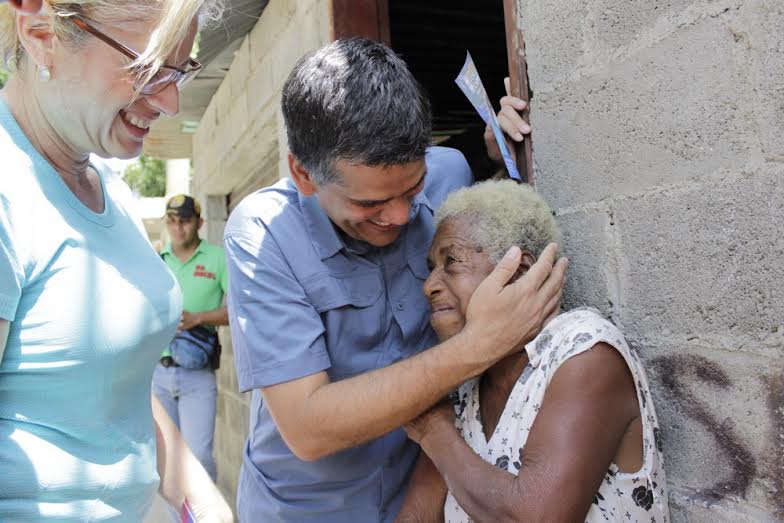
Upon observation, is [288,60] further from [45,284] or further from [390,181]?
[45,284]

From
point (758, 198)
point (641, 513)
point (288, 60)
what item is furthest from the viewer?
point (288, 60)

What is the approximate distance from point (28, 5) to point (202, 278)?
3.88m

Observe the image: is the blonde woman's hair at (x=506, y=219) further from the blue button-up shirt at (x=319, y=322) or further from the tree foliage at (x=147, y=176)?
the tree foliage at (x=147, y=176)

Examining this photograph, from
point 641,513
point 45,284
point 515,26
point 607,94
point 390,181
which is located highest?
point 515,26

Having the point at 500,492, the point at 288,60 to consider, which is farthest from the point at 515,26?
the point at 288,60

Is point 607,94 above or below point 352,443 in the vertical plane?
above

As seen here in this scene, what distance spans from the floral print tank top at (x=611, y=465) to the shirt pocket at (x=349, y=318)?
0.40 metres

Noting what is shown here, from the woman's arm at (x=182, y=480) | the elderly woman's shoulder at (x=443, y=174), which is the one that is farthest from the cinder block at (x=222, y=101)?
the woman's arm at (x=182, y=480)

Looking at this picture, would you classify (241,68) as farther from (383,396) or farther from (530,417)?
(530,417)

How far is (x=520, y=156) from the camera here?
6.63 feet

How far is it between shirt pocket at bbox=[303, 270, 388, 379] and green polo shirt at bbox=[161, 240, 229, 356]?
331 centimetres

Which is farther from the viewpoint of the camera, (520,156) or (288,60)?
(288,60)

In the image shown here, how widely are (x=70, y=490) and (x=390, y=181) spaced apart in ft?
3.19

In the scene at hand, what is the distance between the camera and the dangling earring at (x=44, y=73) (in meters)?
1.39
